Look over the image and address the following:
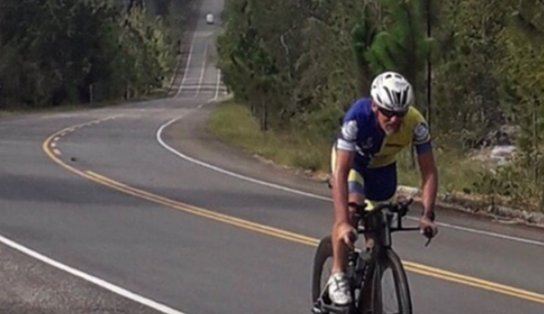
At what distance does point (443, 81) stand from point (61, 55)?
5646 centimetres

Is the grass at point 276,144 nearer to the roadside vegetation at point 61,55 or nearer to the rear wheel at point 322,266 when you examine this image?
the rear wheel at point 322,266

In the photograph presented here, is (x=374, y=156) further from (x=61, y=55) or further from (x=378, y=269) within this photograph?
(x=61, y=55)

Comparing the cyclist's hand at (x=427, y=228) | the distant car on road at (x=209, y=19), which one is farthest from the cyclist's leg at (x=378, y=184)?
the distant car on road at (x=209, y=19)

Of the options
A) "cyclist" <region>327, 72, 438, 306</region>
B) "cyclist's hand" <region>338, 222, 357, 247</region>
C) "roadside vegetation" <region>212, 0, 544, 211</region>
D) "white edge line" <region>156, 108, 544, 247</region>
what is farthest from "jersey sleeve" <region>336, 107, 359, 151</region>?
"roadside vegetation" <region>212, 0, 544, 211</region>

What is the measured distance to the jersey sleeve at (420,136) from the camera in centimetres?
840

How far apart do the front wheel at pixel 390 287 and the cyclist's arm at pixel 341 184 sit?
344 mm

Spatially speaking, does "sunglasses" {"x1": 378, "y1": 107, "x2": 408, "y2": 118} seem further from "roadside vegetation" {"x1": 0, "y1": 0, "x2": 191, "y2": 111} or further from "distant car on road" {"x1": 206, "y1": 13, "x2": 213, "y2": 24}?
"distant car on road" {"x1": 206, "y1": 13, "x2": 213, "y2": 24}

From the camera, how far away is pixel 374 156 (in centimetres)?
854

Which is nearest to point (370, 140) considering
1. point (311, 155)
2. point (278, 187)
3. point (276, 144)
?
point (278, 187)

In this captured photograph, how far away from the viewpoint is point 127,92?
98.1m

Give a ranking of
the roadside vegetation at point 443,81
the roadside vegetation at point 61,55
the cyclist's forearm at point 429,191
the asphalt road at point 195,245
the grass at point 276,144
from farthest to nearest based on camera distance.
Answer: the roadside vegetation at point 61,55 < the grass at point 276,144 < the roadside vegetation at point 443,81 < the asphalt road at point 195,245 < the cyclist's forearm at point 429,191

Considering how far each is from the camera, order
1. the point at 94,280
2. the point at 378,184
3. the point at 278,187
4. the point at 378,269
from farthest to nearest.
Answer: the point at 278,187 → the point at 94,280 → the point at 378,184 → the point at 378,269

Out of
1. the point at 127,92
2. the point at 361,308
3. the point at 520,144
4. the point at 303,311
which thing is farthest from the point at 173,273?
the point at 127,92

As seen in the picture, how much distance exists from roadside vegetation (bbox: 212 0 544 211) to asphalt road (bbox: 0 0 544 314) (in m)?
1.71
